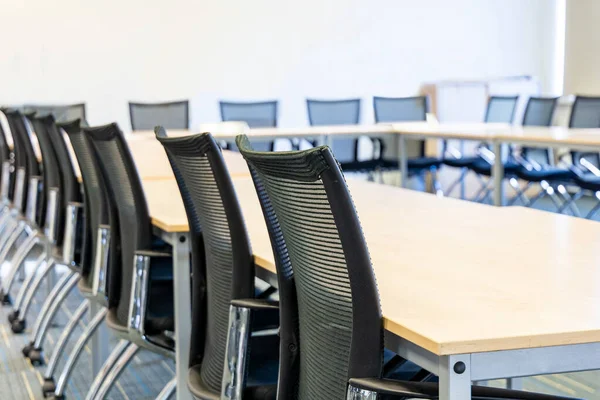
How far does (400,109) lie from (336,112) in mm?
641

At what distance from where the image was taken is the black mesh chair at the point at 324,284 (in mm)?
1427

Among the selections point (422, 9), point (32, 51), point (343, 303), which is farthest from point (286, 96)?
point (343, 303)

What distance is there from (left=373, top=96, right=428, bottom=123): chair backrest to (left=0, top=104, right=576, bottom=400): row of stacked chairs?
5.00m

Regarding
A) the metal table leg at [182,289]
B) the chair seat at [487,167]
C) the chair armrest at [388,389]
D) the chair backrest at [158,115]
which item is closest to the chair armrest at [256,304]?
the chair armrest at [388,389]

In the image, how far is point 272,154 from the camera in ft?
4.96

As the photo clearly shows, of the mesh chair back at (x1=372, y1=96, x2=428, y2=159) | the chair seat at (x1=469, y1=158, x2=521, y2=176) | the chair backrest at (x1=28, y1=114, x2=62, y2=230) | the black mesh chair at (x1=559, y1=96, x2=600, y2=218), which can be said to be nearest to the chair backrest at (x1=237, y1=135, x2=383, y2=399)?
the chair backrest at (x1=28, y1=114, x2=62, y2=230)

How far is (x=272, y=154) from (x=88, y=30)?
8.03m

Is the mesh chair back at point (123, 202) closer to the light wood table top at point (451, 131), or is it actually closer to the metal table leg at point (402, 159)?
the light wood table top at point (451, 131)

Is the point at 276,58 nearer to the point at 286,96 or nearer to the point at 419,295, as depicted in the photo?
the point at 286,96

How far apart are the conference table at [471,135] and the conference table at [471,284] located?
8.98 feet

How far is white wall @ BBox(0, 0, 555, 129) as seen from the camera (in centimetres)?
897

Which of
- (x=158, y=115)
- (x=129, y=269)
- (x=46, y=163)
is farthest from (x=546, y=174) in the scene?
(x=129, y=269)

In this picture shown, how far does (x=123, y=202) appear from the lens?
294 centimetres

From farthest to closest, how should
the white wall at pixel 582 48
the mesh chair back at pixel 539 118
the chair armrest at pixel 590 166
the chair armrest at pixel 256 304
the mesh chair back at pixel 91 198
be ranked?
1. the white wall at pixel 582 48
2. the mesh chair back at pixel 539 118
3. the chair armrest at pixel 590 166
4. the mesh chair back at pixel 91 198
5. the chair armrest at pixel 256 304
